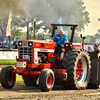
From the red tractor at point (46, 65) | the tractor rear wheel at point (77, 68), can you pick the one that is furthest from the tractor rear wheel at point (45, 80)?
the tractor rear wheel at point (77, 68)

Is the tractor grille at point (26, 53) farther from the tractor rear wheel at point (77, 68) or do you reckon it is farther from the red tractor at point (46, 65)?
the tractor rear wheel at point (77, 68)

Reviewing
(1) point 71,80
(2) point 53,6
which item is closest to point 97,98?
(1) point 71,80

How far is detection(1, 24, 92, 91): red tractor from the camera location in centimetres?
748

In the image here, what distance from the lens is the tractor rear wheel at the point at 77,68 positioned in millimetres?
7711

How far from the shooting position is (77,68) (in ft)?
27.8

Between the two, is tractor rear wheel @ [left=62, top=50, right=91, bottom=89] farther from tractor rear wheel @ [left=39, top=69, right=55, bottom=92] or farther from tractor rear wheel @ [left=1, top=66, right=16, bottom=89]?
tractor rear wheel @ [left=1, top=66, right=16, bottom=89]

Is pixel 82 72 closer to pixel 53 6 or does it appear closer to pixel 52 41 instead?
pixel 52 41

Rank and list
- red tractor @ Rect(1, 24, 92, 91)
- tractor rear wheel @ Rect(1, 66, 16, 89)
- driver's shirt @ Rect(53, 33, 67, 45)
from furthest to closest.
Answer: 1. driver's shirt @ Rect(53, 33, 67, 45)
2. tractor rear wheel @ Rect(1, 66, 16, 89)
3. red tractor @ Rect(1, 24, 92, 91)

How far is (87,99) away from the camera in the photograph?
5934mm

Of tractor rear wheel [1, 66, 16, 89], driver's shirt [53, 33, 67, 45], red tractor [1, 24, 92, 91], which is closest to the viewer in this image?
red tractor [1, 24, 92, 91]

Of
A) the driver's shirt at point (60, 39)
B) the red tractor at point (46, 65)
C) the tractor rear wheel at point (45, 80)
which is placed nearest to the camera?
the tractor rear wheel at point (45, 80)

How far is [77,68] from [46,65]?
3.98 feet

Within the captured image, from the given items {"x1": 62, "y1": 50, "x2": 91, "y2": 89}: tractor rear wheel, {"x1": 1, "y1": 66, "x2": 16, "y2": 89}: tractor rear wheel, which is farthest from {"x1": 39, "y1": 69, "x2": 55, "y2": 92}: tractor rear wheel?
{"x1": 1, "y1": 66, "x2": 16, "y2": 89}: tractor rear wheel

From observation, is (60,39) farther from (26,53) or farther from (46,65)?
(26,53)
